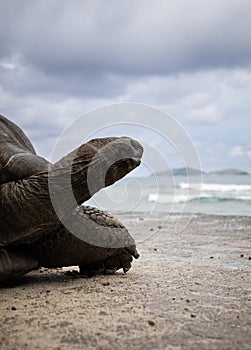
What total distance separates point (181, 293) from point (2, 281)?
121cm

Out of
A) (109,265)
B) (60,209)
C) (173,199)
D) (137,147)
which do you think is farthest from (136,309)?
(173,199)

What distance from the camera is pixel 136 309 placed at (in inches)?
101

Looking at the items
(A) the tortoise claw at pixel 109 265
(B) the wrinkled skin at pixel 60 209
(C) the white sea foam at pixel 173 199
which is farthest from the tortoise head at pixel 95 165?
(C) the white sea foam at pixel 173 199

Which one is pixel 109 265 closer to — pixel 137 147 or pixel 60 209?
pixel 60 209

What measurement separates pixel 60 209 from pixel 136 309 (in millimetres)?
771

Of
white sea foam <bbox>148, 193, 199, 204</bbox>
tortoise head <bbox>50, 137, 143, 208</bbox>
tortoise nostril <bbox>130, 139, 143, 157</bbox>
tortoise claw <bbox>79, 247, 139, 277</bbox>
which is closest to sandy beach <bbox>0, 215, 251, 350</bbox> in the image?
tortoise claw <bbox>79, 247, 139, 277</bbox>

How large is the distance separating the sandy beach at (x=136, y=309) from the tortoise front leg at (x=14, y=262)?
11 centimetres

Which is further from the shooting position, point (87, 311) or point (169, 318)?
point (87, 311)

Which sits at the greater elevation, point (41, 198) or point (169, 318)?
point (41, 198)

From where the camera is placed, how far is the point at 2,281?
3.19m

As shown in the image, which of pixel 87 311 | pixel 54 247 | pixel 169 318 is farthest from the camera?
pixel 54 247

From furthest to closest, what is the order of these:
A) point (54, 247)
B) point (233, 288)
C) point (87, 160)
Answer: point (54, 247), point (233, 288), point (87, 160)

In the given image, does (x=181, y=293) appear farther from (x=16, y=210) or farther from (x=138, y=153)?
(x=16, y=210)

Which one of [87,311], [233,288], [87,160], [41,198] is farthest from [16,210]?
[233,288]
